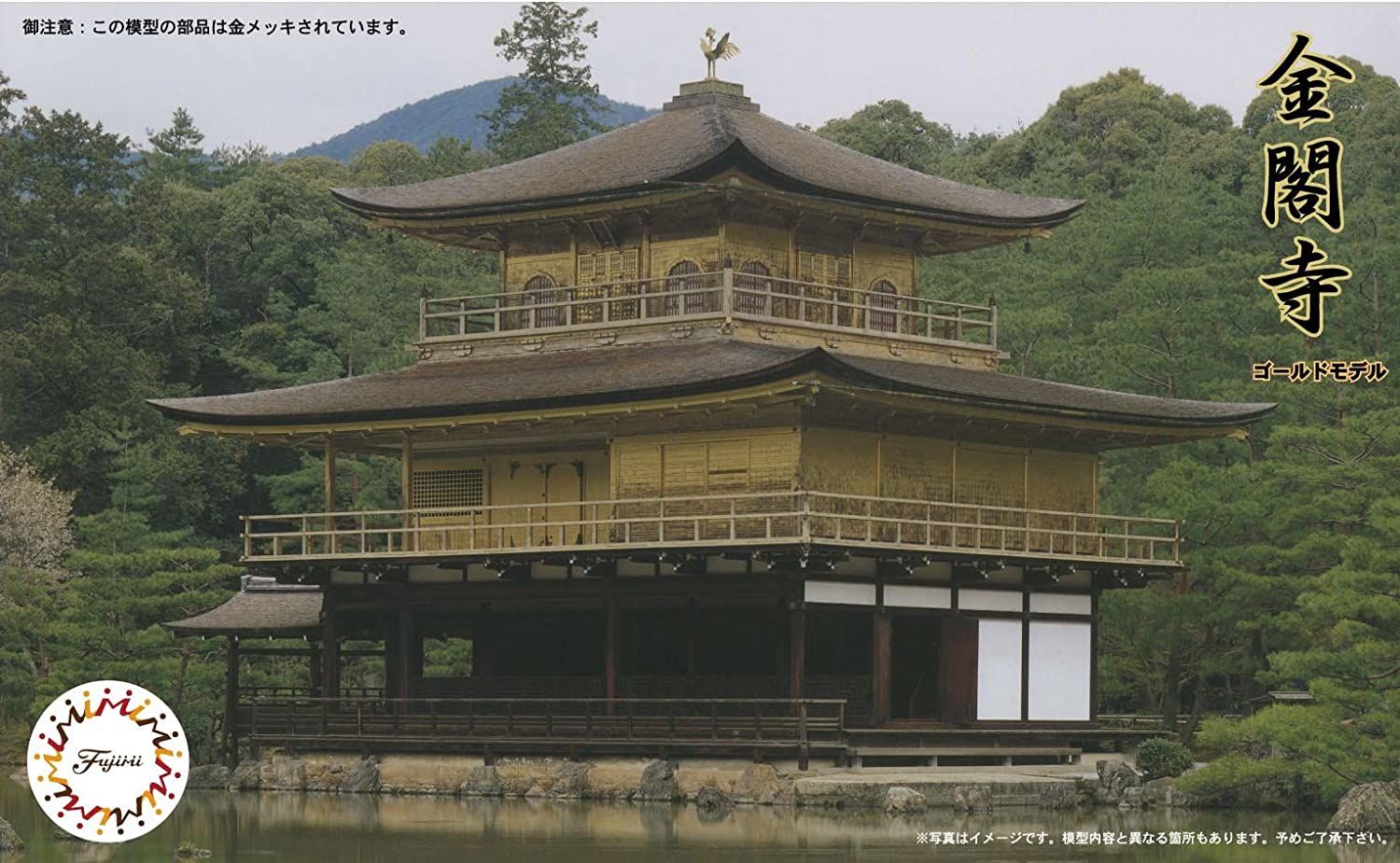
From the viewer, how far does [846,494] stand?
43656mm

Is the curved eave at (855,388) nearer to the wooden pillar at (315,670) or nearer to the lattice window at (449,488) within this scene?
the lattice window at (449,488)

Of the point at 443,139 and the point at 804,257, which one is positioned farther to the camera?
the point at 443,139

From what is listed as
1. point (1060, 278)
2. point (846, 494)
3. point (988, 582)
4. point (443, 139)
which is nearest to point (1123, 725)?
point (988, 582)

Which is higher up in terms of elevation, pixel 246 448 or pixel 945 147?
pixel 945 147

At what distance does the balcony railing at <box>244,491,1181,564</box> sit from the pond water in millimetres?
4849

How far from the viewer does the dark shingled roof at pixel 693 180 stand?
1871 inches

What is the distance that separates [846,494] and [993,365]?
771 centimetres

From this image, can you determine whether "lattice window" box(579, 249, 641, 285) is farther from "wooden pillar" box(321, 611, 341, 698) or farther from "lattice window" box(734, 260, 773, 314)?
"wooden pillar" box(321, 611, 341, 698)

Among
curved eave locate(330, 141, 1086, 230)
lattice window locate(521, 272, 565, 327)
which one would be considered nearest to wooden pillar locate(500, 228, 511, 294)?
lattice window locate(521, 272, 565, 327)

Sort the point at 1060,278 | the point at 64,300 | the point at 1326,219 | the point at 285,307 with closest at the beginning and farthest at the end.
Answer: the point at 1326,219
the point at 1060,278
the point at 64,300
the point at 285,307

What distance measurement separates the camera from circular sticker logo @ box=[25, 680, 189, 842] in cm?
2781

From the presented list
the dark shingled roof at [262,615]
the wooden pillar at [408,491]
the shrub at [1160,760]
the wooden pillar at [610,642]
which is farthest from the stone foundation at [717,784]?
the wooden pillar at [408,491]

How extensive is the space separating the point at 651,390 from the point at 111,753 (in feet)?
53.8

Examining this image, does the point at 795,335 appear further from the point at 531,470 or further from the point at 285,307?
the point at 285,307
